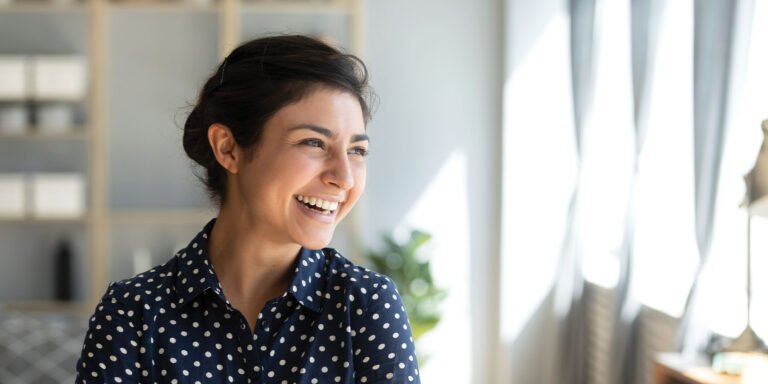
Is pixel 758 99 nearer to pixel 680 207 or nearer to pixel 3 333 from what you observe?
pixel 680 207

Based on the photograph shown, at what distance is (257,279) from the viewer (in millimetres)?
1563

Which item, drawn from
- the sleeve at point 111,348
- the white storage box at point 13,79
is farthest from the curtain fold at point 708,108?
the white storage box at point 13,79

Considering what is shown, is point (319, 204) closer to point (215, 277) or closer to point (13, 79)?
point (215, 277)

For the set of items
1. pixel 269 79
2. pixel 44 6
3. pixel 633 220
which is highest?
pixel 44 6

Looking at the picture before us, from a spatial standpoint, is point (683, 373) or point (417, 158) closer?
point (683, 373)

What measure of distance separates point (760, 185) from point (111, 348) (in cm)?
174

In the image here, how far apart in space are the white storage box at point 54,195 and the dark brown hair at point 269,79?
11.7 feet

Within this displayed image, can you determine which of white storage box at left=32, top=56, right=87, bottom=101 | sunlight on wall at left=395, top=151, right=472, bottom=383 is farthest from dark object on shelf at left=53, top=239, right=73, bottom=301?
sunlight on wall at left=395, top=151, right=472, bottom=383

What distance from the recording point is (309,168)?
4.76 feet

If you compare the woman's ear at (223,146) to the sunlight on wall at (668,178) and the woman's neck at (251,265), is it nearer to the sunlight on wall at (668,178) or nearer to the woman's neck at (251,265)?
the woman's neck at (251,265)

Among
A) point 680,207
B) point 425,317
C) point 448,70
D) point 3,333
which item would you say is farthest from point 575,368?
point 3,333

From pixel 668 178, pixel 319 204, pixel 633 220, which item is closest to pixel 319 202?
pixel 319 204

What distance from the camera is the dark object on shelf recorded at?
17.0ft

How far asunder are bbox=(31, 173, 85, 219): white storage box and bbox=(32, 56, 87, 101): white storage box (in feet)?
1.32
